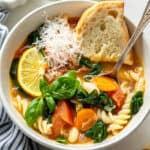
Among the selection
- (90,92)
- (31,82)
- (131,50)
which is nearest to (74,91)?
(90,92)

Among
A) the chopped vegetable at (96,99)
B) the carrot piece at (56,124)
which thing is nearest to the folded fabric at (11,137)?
the carrot piece at (56,124)

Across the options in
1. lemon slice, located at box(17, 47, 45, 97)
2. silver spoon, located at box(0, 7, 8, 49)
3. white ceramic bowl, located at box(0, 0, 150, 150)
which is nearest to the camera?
white ceramic bowl, located at box(0, 0, 150, 150)

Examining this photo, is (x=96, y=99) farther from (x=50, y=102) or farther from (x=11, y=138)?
(x=11, y=138)

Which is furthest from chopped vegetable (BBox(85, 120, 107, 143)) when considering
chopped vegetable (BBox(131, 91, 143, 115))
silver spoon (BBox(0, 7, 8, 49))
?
silver spoon (BBox(0, 7, 8, 49))

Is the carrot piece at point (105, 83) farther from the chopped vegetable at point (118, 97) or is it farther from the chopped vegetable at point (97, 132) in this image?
the chopped vegetable at point (97, 132)

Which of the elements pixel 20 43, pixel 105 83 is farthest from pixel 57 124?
pixel 20 43

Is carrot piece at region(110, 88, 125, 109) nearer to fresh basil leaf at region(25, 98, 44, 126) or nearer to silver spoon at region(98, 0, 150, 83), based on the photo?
silver spoon at region(98, 0, 150, 83)
